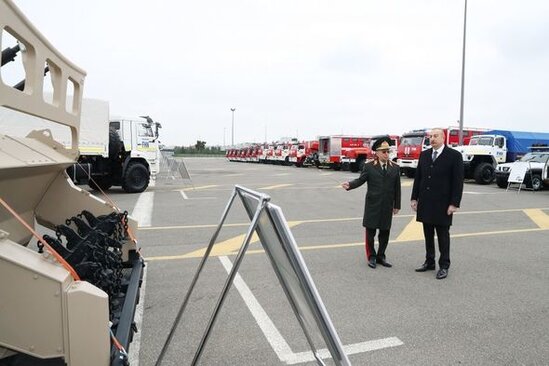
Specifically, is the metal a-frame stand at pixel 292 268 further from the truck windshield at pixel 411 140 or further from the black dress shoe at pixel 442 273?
the truck windshield at pixel 411 140

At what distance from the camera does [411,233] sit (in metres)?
7.88

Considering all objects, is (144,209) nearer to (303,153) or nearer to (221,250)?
(221,250)

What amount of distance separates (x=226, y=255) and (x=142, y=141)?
9.70 meters

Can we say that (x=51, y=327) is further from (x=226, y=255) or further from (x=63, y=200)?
(x=226, y=255)

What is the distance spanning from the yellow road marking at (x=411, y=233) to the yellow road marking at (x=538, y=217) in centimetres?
259

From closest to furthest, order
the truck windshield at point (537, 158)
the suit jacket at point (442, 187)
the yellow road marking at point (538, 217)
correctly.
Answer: the suit jacket at point (442, 187)
the yellow road marking at point (538, 217)
the truck windshield at point (537, 158)

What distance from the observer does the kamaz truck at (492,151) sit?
776 inches

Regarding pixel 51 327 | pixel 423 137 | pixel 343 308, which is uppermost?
pixel 423 137

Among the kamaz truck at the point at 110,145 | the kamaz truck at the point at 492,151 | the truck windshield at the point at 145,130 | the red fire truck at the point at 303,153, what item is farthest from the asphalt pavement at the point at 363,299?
the red fire truck at the point at 303,153

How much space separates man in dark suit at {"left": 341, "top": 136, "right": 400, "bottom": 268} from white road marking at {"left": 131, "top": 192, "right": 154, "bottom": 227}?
4664mm

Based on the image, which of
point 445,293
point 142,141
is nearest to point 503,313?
point 445,293

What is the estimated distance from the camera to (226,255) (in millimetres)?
6070

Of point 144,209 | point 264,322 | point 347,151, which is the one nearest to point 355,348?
point 264,322

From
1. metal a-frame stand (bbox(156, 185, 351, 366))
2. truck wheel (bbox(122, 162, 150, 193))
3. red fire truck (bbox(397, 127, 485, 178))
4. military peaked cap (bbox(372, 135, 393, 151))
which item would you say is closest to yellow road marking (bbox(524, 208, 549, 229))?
military peaked cap (bbox(372, 135, 393, 151))
